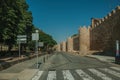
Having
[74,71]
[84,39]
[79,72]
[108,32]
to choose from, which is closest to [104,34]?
[108,32]

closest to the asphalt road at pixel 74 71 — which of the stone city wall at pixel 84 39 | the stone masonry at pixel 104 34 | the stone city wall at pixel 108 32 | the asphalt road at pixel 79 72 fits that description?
the asphalt road at pixel 79 72

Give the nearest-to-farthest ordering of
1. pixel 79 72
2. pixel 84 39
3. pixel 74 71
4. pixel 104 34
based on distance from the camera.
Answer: pixel 79 72, pixel 74 71, pixel 104 34, pixel 84 39

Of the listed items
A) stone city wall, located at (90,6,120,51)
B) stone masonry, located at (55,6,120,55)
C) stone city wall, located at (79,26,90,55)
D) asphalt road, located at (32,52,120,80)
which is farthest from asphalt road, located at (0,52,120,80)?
stone city wall, located at (79,26,90,55)

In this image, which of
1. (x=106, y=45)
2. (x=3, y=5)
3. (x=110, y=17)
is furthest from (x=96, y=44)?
(x=3, y=5)

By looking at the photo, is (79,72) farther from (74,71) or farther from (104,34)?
(104,34)

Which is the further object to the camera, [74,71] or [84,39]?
[84,39]

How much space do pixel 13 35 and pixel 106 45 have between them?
1389 inches

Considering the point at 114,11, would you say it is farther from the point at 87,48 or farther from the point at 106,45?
the point at 87,48

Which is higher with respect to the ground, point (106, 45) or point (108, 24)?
point (108, 24)

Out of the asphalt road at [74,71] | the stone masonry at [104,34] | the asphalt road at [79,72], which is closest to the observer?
the asphalt road at [79,72]

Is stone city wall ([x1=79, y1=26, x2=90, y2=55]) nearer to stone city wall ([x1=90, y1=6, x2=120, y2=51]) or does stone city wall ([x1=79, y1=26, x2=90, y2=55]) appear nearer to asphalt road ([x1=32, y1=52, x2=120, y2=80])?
stone city wall ([x1=90, y1=6, x2=120, y2=51])

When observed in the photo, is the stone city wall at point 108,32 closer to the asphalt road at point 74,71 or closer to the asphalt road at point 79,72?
the asphalt road at point 74,71

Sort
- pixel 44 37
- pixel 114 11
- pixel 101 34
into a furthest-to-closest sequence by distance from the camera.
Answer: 1. pixel 44 37
2. pixel 101 34
3. pixel 114 11

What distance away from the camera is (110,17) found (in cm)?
6981
